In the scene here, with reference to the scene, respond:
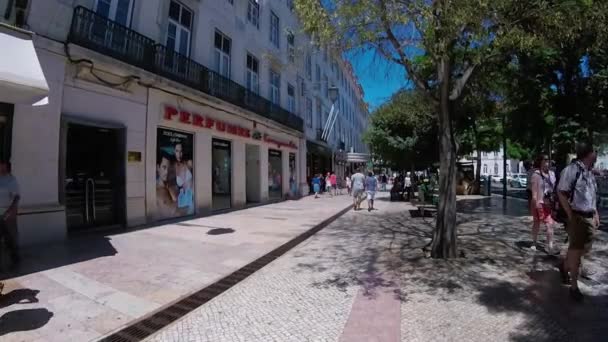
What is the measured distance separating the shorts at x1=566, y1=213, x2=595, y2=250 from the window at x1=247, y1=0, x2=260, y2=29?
53.1ft

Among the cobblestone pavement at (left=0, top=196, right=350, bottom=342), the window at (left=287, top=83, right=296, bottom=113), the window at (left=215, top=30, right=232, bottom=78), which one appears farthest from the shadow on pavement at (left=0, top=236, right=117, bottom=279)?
the window at (left=287, top=83, right=296, bottom=113)

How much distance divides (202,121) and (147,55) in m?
3.37

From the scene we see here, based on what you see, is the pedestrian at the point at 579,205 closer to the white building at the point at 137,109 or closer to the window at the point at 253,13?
the white building at the point at 137,109

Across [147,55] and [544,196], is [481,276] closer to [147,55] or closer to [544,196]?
[544,196]

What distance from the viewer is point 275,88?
21.2 metres

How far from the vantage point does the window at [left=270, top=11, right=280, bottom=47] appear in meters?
20.9

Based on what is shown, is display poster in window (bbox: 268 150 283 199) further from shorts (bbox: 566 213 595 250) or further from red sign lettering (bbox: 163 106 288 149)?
shorts (bbox: 566 213 595 250)

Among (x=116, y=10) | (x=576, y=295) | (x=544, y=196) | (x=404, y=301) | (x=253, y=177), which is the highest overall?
(x=116, y=10)

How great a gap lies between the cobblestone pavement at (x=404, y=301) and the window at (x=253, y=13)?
1352cm

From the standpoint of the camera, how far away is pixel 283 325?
418 cm

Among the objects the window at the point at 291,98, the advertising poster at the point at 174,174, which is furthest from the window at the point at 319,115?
the advertising poster at the point at 174,174

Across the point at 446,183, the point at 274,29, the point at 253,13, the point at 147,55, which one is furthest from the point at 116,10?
the point at 274,29

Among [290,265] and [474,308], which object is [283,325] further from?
[290,265]

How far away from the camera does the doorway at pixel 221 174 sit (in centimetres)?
1529
